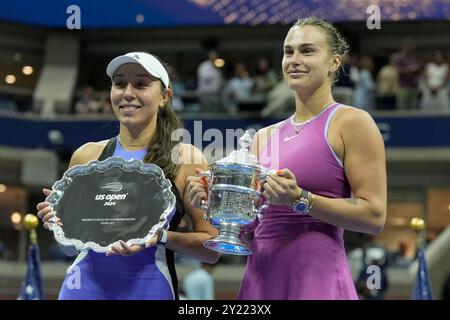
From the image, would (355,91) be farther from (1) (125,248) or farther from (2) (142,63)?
(1) (125,248)

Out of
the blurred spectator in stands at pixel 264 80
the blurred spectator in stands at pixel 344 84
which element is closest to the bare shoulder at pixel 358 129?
the blurred spectator in stands at pixel 344 84

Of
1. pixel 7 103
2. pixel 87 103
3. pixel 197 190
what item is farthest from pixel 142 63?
pixel 7 103

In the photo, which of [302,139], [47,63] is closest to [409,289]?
[47,63]

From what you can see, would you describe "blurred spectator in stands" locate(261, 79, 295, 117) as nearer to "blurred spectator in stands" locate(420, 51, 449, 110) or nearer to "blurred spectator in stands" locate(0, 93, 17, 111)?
"blurred spectator in stands" locate(420, 51, 449, 110)

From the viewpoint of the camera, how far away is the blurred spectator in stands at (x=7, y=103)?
1327 centimetres

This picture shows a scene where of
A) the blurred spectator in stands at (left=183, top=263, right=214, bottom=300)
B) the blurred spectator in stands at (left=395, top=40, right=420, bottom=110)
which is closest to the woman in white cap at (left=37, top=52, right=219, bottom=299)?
the blurred spectator in stands at (left=183, top=263, right=214, bottom=300)

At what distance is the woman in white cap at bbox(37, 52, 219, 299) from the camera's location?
269 centimetres

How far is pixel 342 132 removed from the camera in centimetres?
270

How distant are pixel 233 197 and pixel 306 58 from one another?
0.46m

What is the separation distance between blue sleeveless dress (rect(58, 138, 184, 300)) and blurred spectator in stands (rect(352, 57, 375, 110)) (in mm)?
9519

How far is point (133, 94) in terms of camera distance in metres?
2.77

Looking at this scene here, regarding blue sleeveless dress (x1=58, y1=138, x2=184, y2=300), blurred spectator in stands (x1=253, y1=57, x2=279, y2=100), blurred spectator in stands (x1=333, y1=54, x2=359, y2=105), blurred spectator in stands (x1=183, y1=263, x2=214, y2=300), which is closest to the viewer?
blue sleeveless dress (x1=58, y1=138, x2=184, y2=300)

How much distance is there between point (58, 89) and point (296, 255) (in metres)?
12.9
